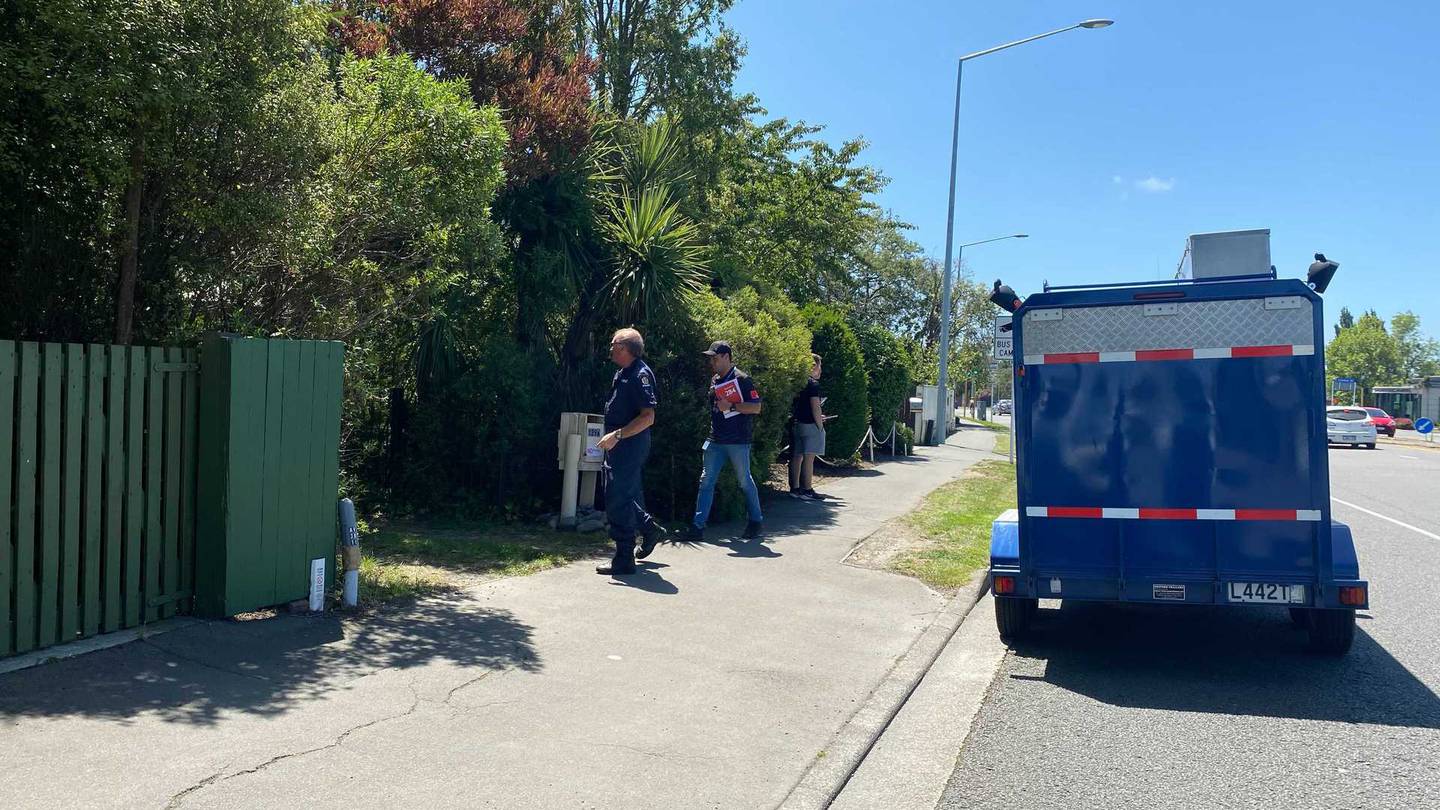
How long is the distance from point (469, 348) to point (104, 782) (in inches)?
256

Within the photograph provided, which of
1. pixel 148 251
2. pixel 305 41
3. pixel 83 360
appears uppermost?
pixel 305 41

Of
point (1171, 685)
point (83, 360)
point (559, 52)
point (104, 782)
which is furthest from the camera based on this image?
point (559, 52)

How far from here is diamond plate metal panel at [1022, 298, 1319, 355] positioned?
219 inches

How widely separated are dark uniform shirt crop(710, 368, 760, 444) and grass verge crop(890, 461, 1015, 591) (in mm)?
1737

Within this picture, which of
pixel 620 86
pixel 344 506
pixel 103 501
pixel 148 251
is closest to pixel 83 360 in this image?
pixel 103 501

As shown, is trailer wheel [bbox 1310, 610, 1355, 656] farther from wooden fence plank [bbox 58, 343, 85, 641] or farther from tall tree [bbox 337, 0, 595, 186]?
tall tree [bbox 337, 0, 595, 186]

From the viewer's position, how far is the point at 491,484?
949cm

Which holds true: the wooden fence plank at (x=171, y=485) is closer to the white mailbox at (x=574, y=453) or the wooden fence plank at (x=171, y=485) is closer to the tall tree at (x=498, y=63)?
the white mailbox at (x=574, y=453)

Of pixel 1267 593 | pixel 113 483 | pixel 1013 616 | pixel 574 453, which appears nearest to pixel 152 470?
pixel 113 483

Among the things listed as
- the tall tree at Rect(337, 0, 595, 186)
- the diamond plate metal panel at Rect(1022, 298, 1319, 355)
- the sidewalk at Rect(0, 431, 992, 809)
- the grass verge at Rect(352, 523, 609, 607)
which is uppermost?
the tall tree at Rect(337, 0, 595, 186)

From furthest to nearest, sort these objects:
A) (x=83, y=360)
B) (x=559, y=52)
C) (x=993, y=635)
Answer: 1. (x=559, y=52)
2. (x=993, y=635)
3. (x=83, y=360)

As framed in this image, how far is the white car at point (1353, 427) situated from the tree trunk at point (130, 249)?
39.7 meters

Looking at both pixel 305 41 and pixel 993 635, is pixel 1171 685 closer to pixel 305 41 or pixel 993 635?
pixel 993 635

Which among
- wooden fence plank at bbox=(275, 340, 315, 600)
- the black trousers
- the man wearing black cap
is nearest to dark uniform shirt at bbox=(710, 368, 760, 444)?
the man wearing black cap
